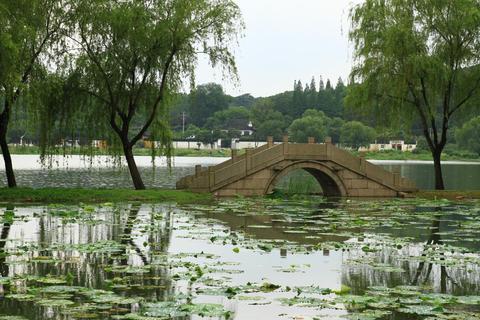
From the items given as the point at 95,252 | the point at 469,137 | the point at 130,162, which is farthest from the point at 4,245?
the point at 469,137

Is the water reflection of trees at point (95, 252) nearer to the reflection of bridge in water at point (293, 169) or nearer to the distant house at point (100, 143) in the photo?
the reflection of bridge in water at point (293, 169)

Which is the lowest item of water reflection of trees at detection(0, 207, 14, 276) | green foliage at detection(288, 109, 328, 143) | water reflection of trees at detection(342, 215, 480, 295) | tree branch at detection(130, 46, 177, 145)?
water reflection of trees at detection(342, 215, 480, 295)

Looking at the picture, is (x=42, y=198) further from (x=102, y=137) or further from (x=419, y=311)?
(x=419, y=311)

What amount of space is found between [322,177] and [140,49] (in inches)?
452

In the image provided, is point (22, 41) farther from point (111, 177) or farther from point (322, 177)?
point (111, 177)

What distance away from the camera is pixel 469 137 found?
132 m

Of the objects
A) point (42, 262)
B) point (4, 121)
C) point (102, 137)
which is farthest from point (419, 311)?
point (102, 137)

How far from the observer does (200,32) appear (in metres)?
35.3

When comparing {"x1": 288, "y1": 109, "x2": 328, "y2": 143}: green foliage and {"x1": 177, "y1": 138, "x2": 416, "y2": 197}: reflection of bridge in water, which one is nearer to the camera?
{"x1": 177, "y1": 138, "x2": 416, "y2": 197}: reflection of bridge in water

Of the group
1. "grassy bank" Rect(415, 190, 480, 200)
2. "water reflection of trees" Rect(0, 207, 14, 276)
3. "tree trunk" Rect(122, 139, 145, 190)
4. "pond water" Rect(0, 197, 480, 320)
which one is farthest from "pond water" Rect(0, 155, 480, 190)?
"pond water" Rect(0, 197, 480, 320)

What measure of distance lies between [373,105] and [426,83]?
3028 millimetres

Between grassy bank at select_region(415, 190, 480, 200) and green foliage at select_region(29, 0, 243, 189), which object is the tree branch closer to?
green foliage at select_region(29, 0, 243, 189)

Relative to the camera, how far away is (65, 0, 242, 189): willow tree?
3366 cm

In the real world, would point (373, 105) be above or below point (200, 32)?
below
